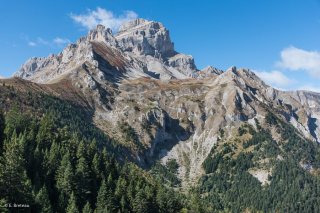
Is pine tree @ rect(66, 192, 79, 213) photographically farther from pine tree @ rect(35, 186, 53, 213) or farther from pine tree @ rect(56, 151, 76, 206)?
pine tree @ rect(35, 186, 53, 213)

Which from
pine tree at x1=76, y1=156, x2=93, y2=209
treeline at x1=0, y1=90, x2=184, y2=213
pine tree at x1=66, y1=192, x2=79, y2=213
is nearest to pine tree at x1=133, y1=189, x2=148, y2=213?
treeline at x1=0, y1=90, x2=184, y2=213

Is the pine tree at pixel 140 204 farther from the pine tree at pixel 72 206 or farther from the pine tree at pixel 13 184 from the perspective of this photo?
the pine tree at pixel 13 184

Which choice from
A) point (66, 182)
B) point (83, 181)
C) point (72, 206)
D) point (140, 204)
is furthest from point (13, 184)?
point (140, 204)

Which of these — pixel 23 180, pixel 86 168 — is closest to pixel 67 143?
pixel 86 168

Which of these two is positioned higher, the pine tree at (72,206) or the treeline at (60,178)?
the treeline at (60,178)

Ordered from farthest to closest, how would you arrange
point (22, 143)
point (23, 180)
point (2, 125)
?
point (2, 125), point (22, 143), point (23, 180)

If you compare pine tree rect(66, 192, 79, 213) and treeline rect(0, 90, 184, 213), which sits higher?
treeline rect(0, 90, 184, 213)

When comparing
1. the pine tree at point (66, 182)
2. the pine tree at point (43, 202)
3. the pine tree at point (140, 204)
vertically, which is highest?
the pine tree at point (66, 182)

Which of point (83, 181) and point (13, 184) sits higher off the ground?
point (83, 181)

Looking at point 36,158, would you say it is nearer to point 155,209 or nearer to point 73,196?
point 73,196

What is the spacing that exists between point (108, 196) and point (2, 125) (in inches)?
1805

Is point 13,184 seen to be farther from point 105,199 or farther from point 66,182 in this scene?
point 105,199

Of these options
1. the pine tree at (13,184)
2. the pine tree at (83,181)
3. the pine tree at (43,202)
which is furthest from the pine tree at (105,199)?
the pine tree at (13,184)

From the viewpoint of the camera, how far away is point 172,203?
139875mm
